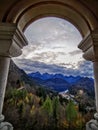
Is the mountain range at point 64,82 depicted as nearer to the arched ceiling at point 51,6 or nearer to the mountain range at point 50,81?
the mountain range at point 50,81

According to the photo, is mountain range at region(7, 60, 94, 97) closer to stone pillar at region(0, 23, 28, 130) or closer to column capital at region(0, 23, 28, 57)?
stone pillar at region(0, 23, 28, 130)

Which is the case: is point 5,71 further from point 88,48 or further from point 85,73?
point 85,73

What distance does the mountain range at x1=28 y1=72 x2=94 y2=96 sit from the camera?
2219mm

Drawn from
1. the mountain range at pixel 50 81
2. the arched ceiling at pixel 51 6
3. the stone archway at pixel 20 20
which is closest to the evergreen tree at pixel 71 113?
the mountain range at pixel 50 81

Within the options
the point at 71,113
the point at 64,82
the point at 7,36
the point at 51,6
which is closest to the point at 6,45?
the point at 7,36

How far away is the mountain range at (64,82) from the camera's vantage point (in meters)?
2.22

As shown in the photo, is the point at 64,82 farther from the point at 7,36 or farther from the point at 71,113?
the point at 7,36

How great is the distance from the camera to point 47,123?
1.98m

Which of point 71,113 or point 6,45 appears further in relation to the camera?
point 71,113

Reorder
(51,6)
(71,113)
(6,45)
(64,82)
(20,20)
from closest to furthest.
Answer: (6,45) < (20,20) < (51,6) < (71,113) < (64,82)

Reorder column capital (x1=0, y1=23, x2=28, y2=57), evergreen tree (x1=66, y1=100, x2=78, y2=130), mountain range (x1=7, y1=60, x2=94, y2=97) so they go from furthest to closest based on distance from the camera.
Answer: mountain range (x1=7, y1=60, x2=94, y2=97), evergreen tree (x1=66, y1=100, x2=78, y2=130), column capital (x1=0, y1=23, x2=28, y2=57)

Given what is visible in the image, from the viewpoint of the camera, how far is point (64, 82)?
2.27 metres

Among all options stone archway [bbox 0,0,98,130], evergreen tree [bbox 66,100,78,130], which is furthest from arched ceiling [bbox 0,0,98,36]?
evergreen tree [bbox 66,100,78,130]

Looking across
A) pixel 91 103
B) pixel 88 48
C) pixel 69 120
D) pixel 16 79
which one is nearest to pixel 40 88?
pixel 16 79
